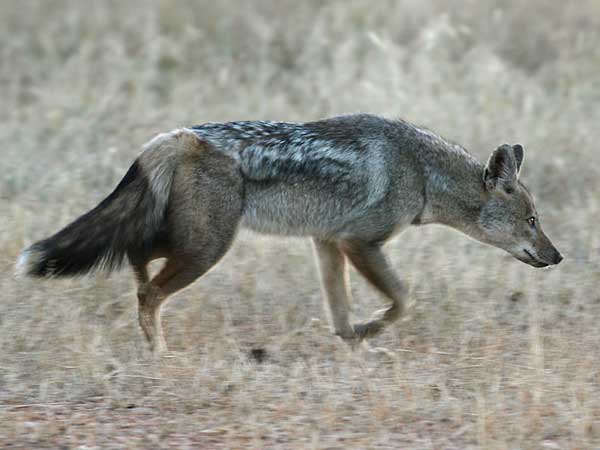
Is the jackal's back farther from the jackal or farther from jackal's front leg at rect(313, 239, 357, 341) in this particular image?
jackal's front leg at rect(313, 239, 357, 341)

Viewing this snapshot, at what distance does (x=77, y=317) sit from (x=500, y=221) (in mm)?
2729

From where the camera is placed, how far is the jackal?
21.0 feet

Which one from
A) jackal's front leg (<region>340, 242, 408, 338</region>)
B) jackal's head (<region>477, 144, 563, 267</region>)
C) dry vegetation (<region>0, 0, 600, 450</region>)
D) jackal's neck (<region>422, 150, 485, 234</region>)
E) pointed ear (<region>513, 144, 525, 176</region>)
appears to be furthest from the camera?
pointed ear (<region>513, 144, 525, 176</region>)

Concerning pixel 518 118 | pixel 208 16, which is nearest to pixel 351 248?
pixel 518 118

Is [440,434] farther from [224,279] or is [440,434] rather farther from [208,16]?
[208,16]

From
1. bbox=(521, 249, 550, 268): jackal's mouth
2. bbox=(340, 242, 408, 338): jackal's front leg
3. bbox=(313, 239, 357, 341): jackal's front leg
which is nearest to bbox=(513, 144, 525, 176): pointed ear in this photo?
bbox=(521, 249, 550, 268): jackal's mouth

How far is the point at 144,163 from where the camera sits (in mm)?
6469

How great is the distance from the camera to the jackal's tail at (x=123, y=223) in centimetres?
633

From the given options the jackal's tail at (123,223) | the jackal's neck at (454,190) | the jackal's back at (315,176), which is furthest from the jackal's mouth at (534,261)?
the jackal's tail at (123,223)

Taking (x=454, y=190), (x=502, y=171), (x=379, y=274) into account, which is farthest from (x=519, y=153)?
(x=379, y=274)

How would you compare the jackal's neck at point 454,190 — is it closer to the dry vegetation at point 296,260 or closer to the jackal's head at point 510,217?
the jackal's head at point 510,217

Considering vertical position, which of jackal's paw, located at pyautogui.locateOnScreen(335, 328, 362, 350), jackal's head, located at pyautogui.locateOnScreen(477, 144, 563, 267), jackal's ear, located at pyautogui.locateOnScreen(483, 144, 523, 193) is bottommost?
jackal's paw, located at pyautogui.locateOnScreen(335, 328, 362, 350)

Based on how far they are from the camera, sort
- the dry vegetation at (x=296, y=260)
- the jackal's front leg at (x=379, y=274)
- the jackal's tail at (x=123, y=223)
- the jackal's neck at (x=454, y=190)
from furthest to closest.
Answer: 1. the jackal's neck at (x=454, y=190)
2. the jackal's front leg at (x=379, y=274)
3. the jackal's tail at (x=123, y=223)
4. the dry vegetation at (x=296, y=260)

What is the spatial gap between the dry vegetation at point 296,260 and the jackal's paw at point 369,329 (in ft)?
0.51
